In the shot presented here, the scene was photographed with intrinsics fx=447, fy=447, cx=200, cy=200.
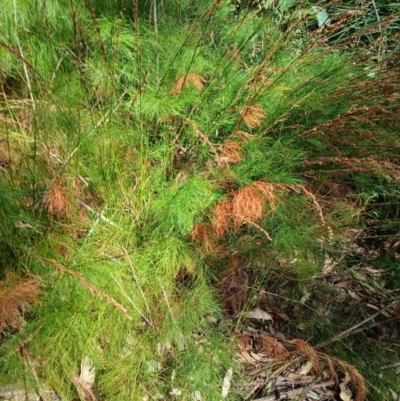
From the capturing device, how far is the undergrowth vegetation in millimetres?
1380

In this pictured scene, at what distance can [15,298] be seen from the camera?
124 cm

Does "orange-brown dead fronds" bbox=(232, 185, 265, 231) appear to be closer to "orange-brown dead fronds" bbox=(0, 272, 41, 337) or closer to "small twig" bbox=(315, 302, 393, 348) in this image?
"small twig" bbox=(315, 302, 393, 348)

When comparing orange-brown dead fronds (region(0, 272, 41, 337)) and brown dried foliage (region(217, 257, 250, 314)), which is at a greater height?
orange-brown dead fronds (region(0, 272, 41, 337))

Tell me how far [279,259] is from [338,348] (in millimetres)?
391

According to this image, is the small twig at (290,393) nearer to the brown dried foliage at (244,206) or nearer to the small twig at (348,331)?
the small twig at (348,331)

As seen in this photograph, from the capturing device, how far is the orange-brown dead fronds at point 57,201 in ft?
4.61

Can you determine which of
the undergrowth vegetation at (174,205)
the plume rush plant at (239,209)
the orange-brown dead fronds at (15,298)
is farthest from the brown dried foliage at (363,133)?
the orange-brown dead fronds at (15,298)

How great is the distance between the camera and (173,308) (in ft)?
5.00

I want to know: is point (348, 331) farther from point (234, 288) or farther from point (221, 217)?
point (221, 217)

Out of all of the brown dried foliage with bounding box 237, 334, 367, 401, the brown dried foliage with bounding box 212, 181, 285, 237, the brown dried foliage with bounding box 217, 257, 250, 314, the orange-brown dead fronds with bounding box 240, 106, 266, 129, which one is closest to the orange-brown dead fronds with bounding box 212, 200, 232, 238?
the brown dried foliage with bounding box 212, 181, 285, 237

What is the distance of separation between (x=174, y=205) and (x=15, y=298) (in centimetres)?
57

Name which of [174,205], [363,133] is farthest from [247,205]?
[363,133]

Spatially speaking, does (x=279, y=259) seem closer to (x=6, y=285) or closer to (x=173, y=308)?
(x=173, y=308)

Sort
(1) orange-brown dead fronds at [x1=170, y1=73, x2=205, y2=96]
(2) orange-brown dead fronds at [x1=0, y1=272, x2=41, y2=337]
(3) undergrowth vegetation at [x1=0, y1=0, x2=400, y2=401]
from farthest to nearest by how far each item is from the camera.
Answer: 1. (1) orange-brown dead fronds at [x1=170, y1=73, x2=205, y2=96]
2. (3) undergrowth vegetation at [x1=0, y1=0, x2=400, y2=401]
3. (2) orange-brown dead fronds at [x1=0, y1=272, x2=41, y2=337]
